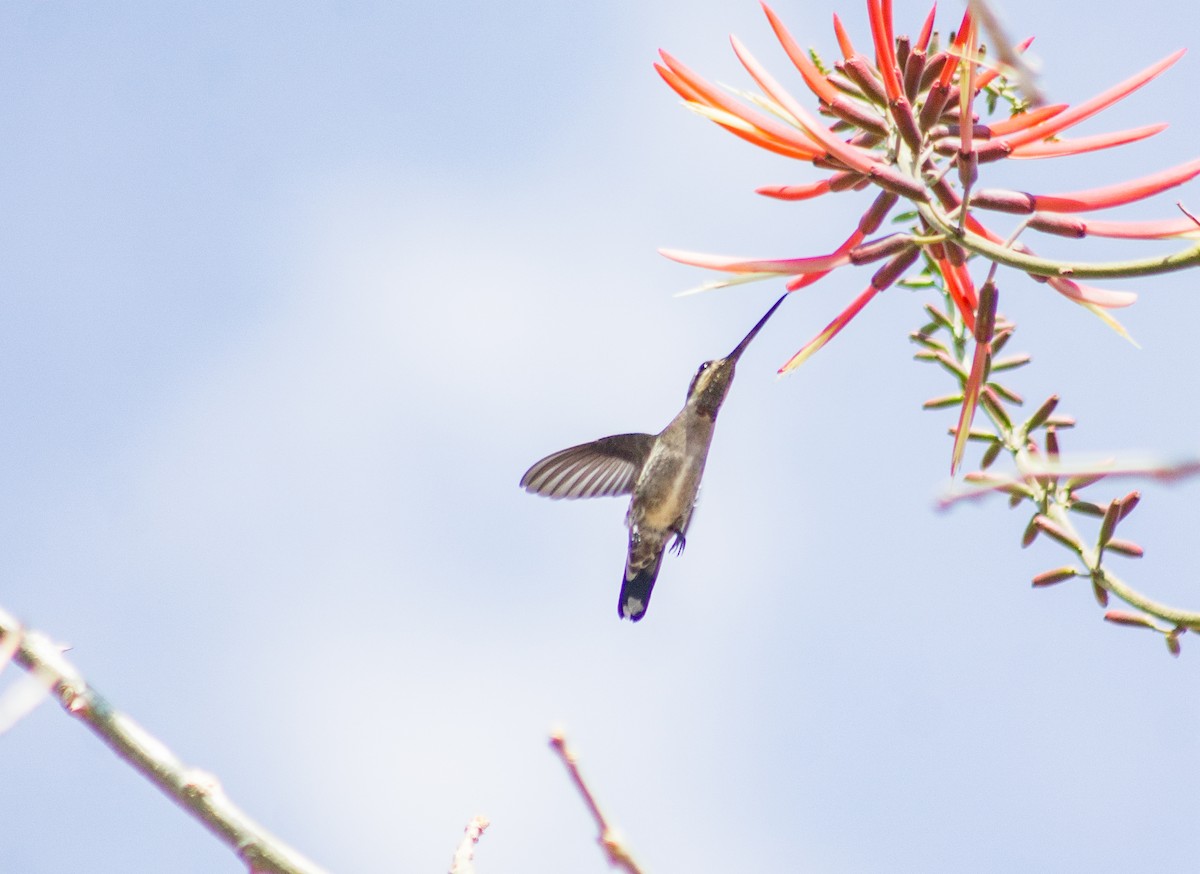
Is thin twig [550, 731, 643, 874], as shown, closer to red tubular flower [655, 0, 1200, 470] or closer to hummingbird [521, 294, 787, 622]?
red tubular flower [655, 0, 1200, 470]

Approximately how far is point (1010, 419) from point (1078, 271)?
60cm

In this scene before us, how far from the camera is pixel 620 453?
12.5 feet

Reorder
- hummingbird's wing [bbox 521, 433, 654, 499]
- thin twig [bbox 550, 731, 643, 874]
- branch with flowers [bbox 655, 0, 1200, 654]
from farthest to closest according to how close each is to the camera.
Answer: hummingbird's wing [bbox 521, 433, 654, 499] → branch with flowers [bbox 655, 0, 1200, 654] → thin twig [bbox 550, 731, 643, 874]

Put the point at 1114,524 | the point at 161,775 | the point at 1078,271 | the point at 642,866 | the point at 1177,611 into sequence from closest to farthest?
the point at 642,866 → the point at 161,775 → the point at 1078,271 → the point at 1177,611 → the point at 1114,524

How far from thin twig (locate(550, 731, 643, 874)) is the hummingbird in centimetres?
268

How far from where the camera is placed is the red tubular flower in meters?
1.69

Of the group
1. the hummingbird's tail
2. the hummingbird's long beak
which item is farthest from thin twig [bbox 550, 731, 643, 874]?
the hummingbird's tail

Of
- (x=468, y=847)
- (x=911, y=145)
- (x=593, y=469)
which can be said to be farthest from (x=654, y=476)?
(x=468, y=847)

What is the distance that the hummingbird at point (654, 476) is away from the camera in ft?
11.5

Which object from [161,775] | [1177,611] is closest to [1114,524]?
[1177,611]

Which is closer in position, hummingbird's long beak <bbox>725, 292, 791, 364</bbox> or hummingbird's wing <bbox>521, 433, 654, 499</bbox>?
hummingbird's long beak <bbox>725, 292, 791, 364</bbox>

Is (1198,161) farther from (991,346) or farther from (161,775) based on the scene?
(161,775)

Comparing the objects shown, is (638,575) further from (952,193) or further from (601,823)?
(601,823)

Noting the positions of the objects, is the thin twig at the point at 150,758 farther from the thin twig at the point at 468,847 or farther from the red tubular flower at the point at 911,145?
the red tubular flower at the point at 911,145
